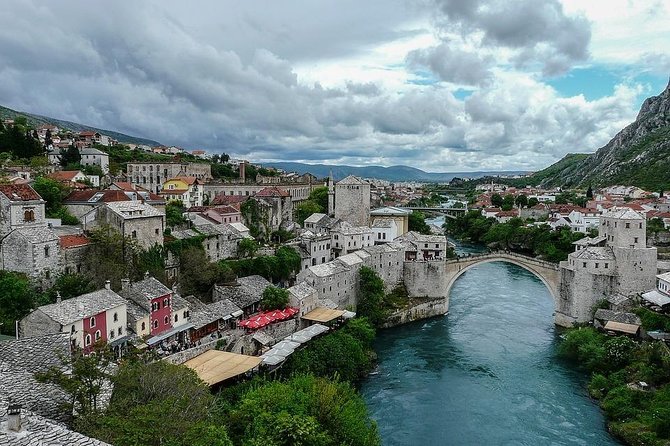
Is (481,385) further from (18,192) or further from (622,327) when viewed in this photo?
(18,192)

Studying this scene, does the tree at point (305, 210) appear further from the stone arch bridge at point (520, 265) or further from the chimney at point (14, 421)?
the chimney at point (14, 421)

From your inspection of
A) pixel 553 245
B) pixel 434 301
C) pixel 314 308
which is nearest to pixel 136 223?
pixel 314 308

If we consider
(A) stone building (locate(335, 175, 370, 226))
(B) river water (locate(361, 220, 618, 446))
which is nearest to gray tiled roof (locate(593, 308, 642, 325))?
(B) river water (locate(361, 220, 618, 446))

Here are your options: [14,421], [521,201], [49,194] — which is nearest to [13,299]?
[49,194]

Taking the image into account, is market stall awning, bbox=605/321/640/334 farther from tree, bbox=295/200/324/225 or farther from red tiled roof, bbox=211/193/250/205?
red tiled roof, bbox=211/193/250/205

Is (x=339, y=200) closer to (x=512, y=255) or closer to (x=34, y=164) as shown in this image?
(x=512, y=255)

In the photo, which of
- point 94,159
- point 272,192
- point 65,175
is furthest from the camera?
point 94,159
